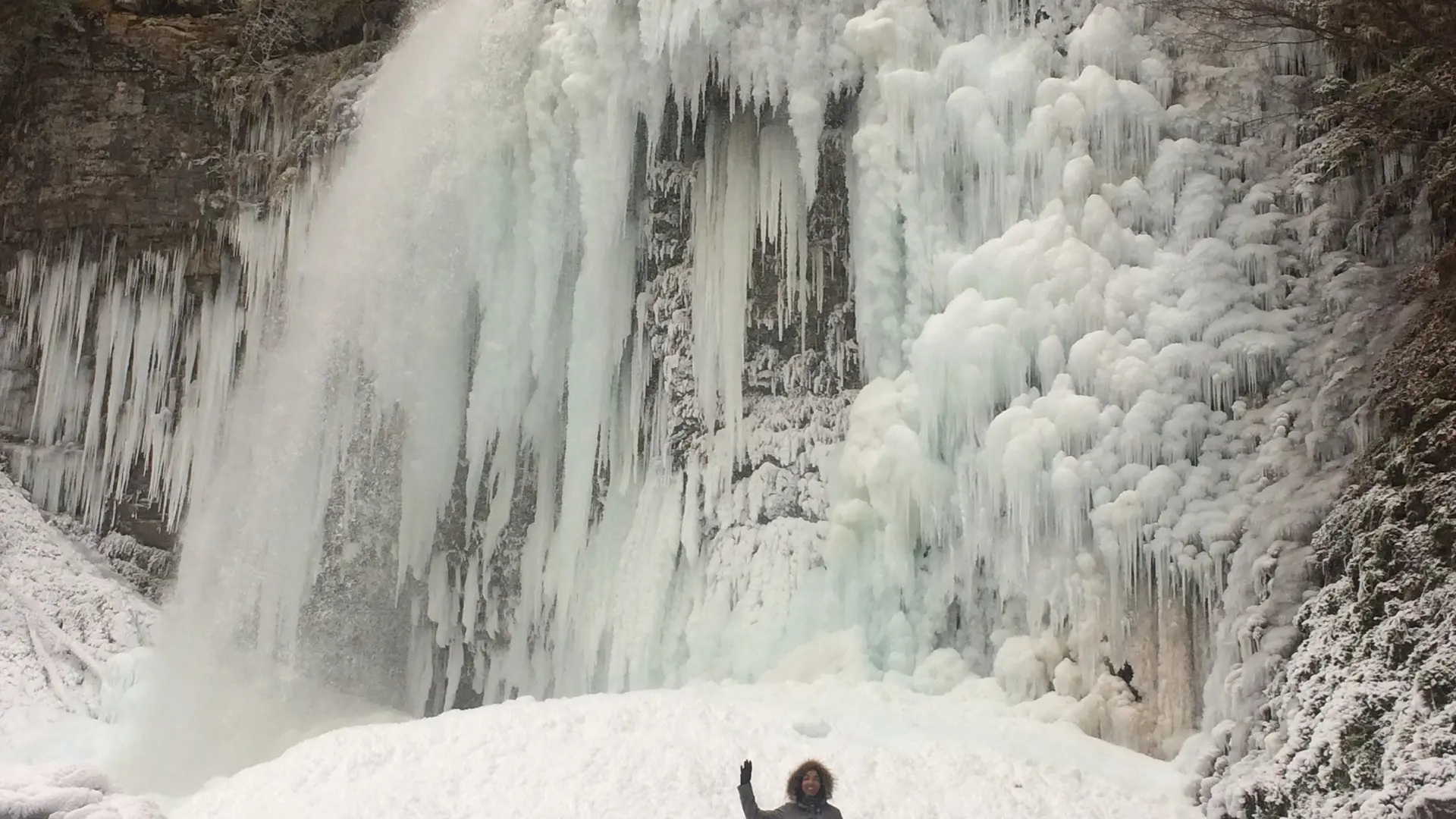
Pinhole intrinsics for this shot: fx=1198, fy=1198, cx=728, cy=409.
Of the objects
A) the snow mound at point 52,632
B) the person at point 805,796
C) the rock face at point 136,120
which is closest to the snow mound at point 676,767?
the person at point 805,796

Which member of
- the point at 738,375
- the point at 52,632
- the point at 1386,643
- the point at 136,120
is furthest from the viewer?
the point at 136,120

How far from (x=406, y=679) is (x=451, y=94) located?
261 inches

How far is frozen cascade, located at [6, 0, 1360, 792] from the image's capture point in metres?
8.97

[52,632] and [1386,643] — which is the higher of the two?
[1386,643]

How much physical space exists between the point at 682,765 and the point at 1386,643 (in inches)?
169

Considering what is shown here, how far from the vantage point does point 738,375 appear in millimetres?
12000

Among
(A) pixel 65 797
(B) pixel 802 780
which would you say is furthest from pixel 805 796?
(A) pixel 65 797

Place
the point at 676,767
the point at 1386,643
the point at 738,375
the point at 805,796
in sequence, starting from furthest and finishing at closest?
the point at 738,375 → the point at 676,767 → the point at 1386,643 → the point at 805,796

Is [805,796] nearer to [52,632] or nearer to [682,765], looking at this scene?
[682,765]

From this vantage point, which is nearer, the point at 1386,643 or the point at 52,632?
the point at 1386,643

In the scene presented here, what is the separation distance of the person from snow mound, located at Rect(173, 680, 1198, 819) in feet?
7.14

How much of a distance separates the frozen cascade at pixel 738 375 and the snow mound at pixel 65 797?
515 centimetres

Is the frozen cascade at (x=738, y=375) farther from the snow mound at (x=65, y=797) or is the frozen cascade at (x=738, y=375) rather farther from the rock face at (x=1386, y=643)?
the snow mound at (x=65, y=797)

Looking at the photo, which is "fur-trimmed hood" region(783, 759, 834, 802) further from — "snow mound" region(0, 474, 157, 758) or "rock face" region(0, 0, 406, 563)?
"rock face" region(0, 0, 406, 563)
